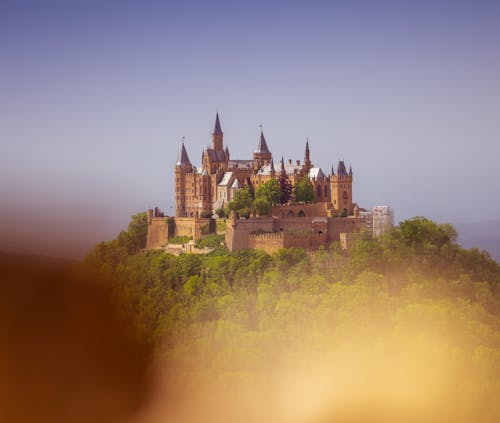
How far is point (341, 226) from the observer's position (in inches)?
1751

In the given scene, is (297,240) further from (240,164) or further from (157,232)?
(240,164)

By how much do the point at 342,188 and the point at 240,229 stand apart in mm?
6874

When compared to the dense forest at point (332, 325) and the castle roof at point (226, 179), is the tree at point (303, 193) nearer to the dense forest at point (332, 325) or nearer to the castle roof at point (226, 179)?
the castle roof at point (226, 179)

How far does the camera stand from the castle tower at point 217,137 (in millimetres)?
51438

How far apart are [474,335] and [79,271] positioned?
14.7 metres

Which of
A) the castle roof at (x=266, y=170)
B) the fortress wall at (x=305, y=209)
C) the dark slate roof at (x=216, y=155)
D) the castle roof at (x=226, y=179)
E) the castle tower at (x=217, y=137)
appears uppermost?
the castle tower at (x=217, y=137)

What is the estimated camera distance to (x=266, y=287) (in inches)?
1517

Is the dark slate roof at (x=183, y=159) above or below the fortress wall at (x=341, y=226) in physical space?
above

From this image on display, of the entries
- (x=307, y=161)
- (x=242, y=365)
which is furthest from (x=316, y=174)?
(x=242, y=365)

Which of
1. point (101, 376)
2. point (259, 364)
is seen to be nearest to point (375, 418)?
point (259, 364)

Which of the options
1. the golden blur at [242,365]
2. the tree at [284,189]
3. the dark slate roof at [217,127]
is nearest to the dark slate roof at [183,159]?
the dark slate roof at [217,127]

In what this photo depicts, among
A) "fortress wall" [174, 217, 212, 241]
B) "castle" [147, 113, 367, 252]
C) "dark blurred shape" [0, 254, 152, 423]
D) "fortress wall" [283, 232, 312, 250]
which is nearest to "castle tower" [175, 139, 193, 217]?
"castle" [147, 113, 367, 252]

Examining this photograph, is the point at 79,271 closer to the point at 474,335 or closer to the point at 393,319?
the point at 393,319

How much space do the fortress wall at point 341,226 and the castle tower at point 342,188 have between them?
266cm
